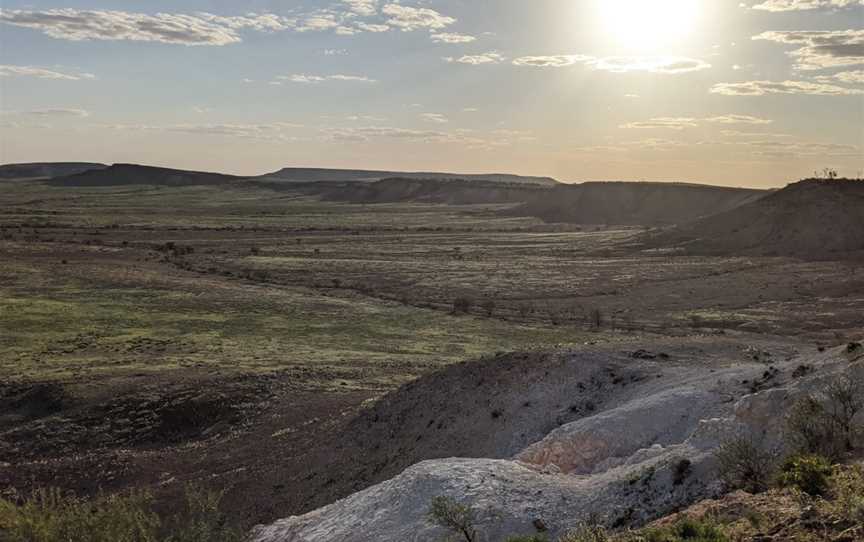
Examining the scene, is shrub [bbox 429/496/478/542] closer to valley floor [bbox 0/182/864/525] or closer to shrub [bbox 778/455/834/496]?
shrub [bbox 778/455/834/496]

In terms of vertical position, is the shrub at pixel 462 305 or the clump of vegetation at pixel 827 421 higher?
the clump of vegetation at pixel 827 421

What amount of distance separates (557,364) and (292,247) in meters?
72.1

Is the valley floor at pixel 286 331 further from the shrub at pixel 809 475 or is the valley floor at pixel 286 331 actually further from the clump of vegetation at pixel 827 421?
the shrub at pixel 809 475

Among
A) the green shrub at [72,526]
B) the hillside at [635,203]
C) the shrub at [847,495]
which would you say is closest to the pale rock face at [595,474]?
the shrub at [847,495]

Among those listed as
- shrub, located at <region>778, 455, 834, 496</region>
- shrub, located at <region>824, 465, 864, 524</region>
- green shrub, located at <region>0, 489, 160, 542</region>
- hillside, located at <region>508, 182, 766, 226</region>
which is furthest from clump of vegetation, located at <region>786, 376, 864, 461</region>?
hillside, located at <region>508, 182, 766, 226</region>

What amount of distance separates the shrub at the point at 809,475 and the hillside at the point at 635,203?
12355cm

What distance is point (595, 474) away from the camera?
12.6m

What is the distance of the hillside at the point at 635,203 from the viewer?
5246 inches

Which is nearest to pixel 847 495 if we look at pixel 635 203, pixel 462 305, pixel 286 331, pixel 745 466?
pixel 745 466

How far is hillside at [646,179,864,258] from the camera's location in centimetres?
7181

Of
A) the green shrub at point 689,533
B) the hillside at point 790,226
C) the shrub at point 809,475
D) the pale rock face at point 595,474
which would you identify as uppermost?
the hillside at point 790,226

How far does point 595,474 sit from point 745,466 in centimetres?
348

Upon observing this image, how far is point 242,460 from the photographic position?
796 inches

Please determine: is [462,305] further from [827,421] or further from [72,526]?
[827,421]
